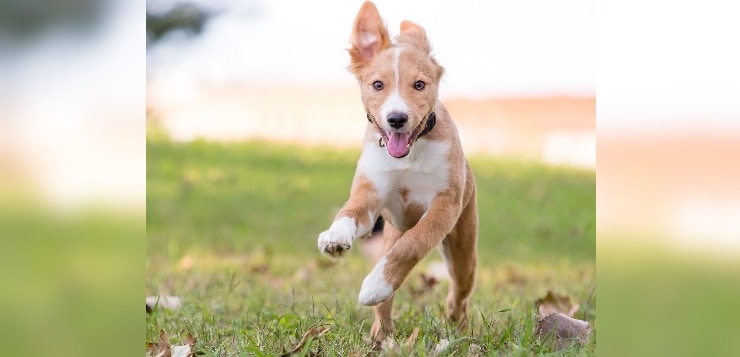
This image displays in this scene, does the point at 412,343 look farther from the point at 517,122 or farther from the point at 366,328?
the point at 517,122

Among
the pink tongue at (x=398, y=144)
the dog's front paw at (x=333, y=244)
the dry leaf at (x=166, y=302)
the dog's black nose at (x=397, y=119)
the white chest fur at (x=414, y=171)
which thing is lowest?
the dry leaf at (x=166, y=302)

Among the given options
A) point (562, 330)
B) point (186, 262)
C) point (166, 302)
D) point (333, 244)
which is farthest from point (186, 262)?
point (562, 330)

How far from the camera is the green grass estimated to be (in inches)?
138

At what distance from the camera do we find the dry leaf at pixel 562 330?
335 centimetres

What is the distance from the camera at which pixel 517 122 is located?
771cm

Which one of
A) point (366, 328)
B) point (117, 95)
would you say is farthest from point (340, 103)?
point (117, 95)

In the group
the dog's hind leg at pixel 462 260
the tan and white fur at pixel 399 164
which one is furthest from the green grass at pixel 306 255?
the tan and white fur at pixel 399 164

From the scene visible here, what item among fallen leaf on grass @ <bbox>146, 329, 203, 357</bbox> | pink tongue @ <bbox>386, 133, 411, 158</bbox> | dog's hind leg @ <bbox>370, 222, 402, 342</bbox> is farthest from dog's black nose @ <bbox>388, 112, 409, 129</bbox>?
fallen leaf on grass @ <bbox>146, 329, 203, 357</bbox>

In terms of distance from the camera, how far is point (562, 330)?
11.4 ft

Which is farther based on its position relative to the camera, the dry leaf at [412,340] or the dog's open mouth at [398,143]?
the dog's open mouth at [398,143]

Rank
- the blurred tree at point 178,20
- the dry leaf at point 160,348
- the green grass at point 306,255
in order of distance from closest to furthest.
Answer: the dry leaf at point 160,348 → the green grass at point 306,255 → the blurred tree at point 178,20

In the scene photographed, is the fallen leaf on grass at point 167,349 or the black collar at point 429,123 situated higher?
the black collar at point 429,123

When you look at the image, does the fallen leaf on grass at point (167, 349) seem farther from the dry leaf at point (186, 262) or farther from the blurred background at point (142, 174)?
the dry leaf at point (186, 262)

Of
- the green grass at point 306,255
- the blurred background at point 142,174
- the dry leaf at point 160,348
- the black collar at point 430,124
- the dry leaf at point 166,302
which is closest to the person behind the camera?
the blurred background at point 142,174
